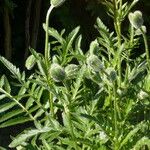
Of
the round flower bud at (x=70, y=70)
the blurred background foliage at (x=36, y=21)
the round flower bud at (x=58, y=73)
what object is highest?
the round flower bud at (x=58, y=73)

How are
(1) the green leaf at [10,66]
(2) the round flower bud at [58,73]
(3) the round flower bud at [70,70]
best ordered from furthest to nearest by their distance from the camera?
(1) the green leaf at [10,66] < (3) the round flower bud at [70,70] < (2) the round flower bud at [58,73]

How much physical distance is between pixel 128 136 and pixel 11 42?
3.18m

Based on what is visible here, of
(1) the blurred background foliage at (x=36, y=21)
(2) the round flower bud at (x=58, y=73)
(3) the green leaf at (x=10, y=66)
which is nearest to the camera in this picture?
(2) the round flower bud at (x=58, y=73)

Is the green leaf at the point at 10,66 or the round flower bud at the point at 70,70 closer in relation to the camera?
the round flower bud at the point at 70,70

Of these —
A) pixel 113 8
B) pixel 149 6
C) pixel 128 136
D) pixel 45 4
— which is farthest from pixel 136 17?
pixel 45 4

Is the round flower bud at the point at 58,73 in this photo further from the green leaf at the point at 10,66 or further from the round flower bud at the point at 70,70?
the green leaf at the point at 10,66

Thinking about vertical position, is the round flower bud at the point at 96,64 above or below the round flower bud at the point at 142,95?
above

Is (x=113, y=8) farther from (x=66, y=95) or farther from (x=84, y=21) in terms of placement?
(x=84, y=21)

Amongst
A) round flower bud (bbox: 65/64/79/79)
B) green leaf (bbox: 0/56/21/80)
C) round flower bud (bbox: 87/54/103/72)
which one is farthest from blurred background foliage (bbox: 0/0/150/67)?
round flower bud (bbox: 87/54/103/72)

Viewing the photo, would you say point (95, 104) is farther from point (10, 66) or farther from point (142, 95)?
point (10, 66)

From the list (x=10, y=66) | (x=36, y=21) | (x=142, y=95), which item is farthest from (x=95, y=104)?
(x=36, y=21)

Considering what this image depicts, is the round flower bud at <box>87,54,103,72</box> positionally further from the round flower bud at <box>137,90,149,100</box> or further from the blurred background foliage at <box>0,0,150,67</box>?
the blurred background foliage at <box>0,0,150,67</box>

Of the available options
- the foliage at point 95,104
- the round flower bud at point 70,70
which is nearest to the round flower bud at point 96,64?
the foliage at point 95,104

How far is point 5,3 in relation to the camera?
3801 mm
